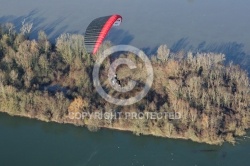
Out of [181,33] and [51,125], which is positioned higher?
[181,33]

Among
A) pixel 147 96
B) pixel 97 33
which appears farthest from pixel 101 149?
pixel 97 33

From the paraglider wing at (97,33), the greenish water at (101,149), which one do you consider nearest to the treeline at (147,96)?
the greenish water at (101,149)

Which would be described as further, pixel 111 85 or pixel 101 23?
pixel 111 85

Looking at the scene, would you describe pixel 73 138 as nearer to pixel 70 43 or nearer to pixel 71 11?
pixel 70 43

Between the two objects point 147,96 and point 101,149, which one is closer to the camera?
point 101,149

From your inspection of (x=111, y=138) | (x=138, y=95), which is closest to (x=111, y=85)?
(x=138, y=95)

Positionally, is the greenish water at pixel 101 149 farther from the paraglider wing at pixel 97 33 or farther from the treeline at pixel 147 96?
the paraglider wing at pixel 97 33

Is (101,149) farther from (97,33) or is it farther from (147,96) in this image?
(97,33)
